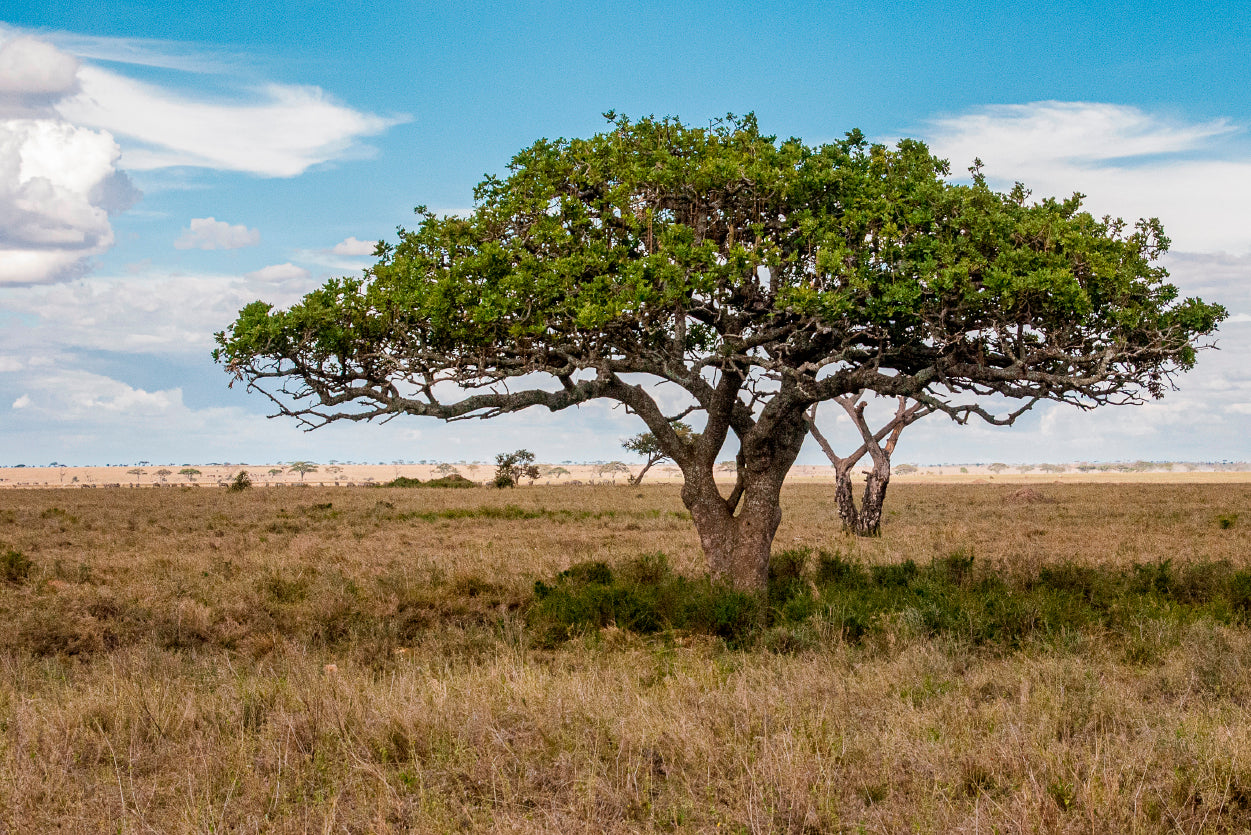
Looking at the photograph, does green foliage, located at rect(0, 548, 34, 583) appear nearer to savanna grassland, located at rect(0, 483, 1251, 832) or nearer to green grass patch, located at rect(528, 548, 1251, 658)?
savanna grassland, located at rect(0, 483, 1251, 832)

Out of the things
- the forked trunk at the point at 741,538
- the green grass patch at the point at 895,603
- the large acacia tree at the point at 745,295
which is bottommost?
the green grass patch at the point at 895,603

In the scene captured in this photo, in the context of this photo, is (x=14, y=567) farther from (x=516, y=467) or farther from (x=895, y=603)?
(x=516, y=467)

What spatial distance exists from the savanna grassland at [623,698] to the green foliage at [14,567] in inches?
8.9

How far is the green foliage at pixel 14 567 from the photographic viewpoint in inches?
781

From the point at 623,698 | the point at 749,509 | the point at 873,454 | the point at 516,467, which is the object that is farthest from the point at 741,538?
the point at 516,467

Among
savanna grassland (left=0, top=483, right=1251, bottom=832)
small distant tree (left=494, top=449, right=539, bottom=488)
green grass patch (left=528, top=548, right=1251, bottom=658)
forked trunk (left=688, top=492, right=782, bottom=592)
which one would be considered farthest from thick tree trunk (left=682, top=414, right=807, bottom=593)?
small distant tree (left=494, top=449, right=539, bottom=488)

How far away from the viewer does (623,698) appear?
8.69 meters

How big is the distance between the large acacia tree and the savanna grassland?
3.34 metres

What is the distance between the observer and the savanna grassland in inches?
247

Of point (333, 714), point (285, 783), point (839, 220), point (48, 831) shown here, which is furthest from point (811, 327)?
point (48, 831)

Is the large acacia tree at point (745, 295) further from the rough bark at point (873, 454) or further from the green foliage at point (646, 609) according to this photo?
the rough bark at point (873, 454)

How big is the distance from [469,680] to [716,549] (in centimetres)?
775

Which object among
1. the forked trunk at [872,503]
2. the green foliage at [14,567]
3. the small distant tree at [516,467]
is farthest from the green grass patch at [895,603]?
the small distant tree at [516,467]

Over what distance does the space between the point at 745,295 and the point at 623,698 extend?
792 cm
